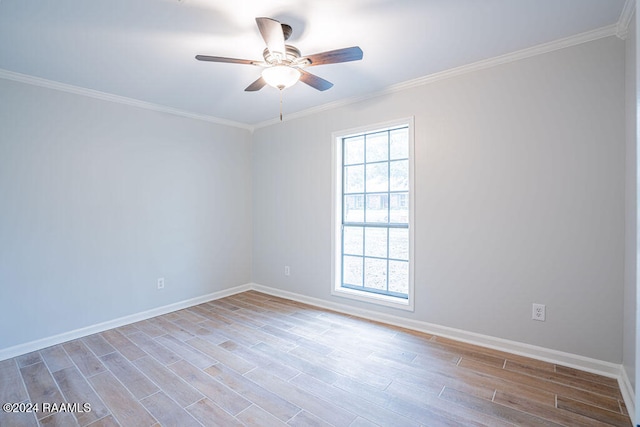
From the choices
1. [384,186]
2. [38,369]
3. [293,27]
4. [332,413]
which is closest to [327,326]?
[332,413]

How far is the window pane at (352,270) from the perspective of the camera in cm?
367

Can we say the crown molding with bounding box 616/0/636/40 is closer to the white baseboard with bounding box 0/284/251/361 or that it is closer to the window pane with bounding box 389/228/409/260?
the window pane with bounding box 389/228/409/260

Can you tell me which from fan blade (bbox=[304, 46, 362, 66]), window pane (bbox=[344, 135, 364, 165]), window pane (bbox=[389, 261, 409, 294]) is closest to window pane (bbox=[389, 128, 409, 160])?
window pane (bbox=[344, 135, 364, 165])

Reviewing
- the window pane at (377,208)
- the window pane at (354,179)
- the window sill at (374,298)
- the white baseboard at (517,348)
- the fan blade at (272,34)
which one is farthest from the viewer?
the window pane at (354,179)

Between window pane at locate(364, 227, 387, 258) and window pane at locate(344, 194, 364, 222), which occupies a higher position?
window pane at locate(344, 194, 364, 222)

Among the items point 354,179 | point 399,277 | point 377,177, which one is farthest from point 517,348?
point 354,179

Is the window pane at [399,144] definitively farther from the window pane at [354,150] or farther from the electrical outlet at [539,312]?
the electrical outlet at [539,312]

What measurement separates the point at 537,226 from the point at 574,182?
41cm

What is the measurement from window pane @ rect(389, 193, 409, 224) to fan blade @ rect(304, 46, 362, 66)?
1.67 m

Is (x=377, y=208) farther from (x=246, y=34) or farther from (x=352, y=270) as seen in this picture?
(x=246, y=34)

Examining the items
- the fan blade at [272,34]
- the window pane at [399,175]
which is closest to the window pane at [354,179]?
the window pane at [399,175]

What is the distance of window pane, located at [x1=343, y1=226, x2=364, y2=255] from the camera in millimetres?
3670

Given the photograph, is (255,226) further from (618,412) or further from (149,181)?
(618,412)

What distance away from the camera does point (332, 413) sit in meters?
1.87
